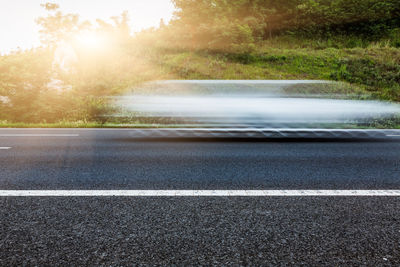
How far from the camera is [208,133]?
7.79 meters

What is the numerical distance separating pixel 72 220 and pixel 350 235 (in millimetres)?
2457

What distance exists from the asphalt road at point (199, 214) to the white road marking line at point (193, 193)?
0.12m

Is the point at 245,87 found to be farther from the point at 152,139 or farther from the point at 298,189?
the point at 298,189

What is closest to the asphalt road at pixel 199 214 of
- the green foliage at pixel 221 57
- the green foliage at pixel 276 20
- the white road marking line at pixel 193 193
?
the white road marking line at pixel 193 193

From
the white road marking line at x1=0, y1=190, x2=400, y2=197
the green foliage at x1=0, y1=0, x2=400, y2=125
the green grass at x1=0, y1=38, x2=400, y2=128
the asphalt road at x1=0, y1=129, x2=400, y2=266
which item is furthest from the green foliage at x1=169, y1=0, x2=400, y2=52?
the white road marking line at x1=0, y1=190, x2=400, y2=197

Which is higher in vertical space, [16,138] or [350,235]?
[16,138]

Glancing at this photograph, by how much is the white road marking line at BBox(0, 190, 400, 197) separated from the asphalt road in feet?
0.40

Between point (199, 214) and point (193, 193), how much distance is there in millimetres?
579

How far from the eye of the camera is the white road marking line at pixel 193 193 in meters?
3.29

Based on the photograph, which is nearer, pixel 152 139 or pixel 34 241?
pixel 34 241

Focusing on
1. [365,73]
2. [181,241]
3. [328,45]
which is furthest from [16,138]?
[328,45]

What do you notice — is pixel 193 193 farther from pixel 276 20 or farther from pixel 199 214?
pixel 276 20

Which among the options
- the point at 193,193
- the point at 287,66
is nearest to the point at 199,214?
the point at 193,193

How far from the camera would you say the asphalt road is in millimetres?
2139
